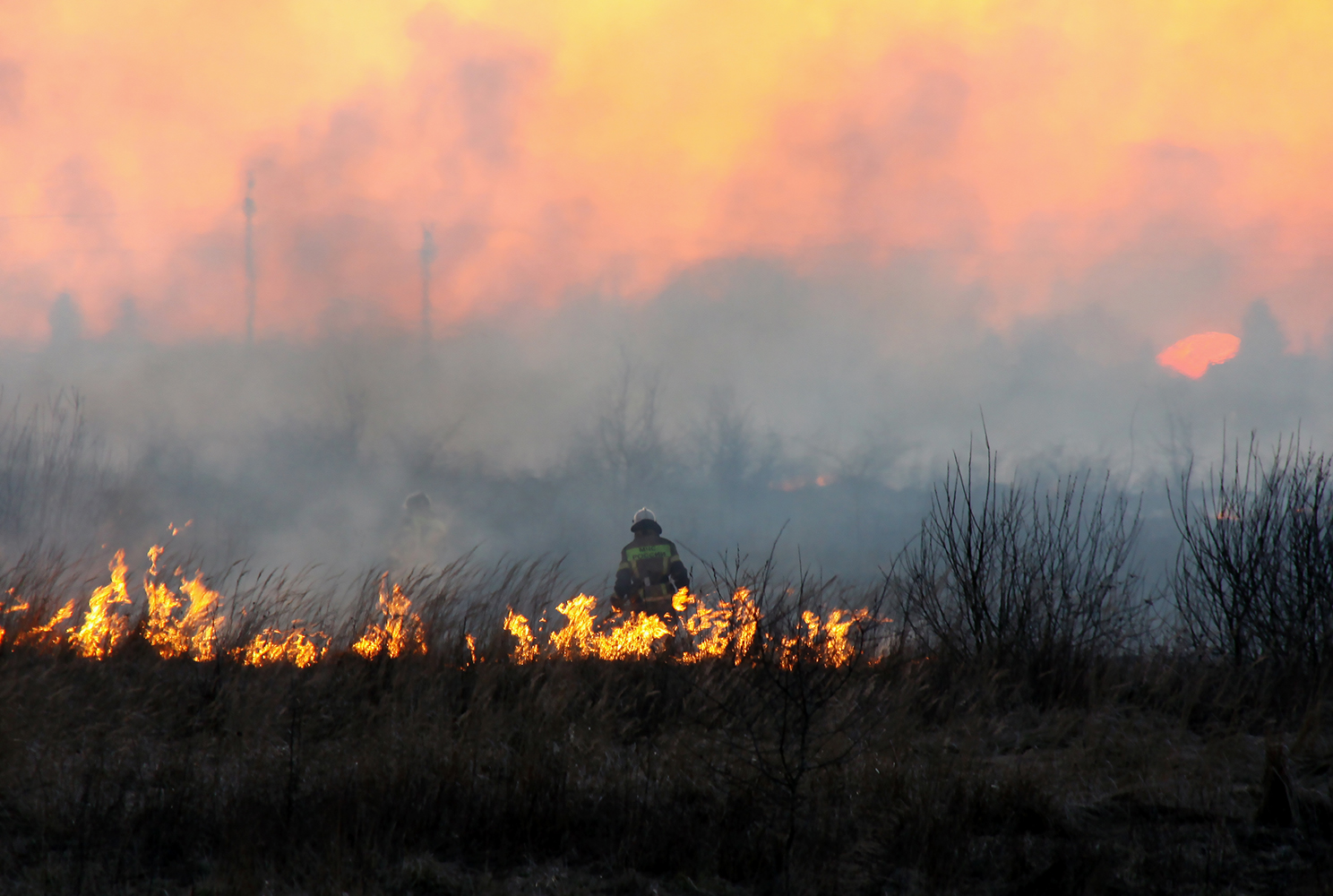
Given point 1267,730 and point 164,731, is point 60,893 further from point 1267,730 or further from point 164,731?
point 1267,730

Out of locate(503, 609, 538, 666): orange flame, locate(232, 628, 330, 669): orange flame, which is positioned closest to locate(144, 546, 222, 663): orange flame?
locate(232, 628, 330, 669): orange flame

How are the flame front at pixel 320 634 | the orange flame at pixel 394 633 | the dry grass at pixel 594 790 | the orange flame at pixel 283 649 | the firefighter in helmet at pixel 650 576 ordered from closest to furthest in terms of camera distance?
the dry grass at pixel 594 790 → the orange flame at pixel 283 649 → the flame front at pixel 320 634 → the orange flame at pixel 394 633 → the firefighter in helmet at pixel 650 576

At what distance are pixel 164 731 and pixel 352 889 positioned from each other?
11.3 feet

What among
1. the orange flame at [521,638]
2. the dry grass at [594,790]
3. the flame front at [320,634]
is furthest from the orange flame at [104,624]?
the orange flame at [521,638]

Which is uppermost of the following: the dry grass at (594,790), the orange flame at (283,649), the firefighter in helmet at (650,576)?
the firefighter in helmet at (650,576)

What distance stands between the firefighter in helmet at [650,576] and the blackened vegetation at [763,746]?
179 cm

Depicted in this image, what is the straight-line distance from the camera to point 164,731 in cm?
596

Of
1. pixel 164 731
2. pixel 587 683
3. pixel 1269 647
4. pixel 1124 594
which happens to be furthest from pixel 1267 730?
pixel 164 731

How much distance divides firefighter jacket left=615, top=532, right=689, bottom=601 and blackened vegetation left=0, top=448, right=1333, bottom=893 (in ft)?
5.97

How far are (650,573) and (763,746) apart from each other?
5029 mm

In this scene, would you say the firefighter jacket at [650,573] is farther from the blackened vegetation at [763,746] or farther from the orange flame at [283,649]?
the orange flame at [283,649]

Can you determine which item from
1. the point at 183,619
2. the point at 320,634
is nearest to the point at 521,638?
the point at 320,634

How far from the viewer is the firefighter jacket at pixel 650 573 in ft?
33.8

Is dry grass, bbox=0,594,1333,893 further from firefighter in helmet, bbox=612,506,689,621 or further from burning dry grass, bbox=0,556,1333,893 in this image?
firefighter in helmet, bbox=612,506,689,621
